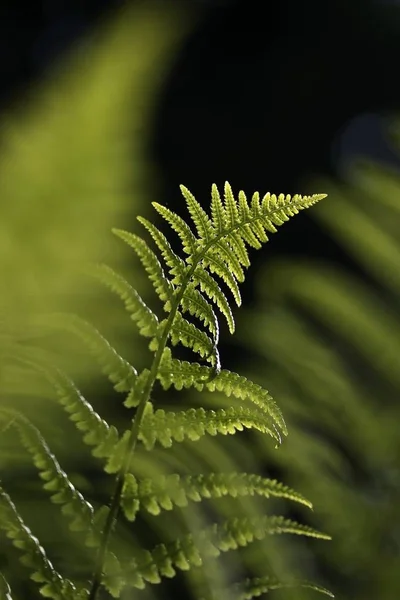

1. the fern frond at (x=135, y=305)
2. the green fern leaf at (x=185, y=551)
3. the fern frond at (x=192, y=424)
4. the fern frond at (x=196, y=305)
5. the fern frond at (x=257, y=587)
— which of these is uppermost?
the fern frond at (x=135, y=305)

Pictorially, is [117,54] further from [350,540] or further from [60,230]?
[350,540]

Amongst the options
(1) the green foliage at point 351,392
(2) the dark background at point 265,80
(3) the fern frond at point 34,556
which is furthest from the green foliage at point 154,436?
Result: (2) the dark background at point 265,80

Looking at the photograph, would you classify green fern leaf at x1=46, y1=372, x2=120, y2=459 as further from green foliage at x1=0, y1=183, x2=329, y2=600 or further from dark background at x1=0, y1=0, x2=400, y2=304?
dark background at x1=0, y1=0, x2=400, y2=304

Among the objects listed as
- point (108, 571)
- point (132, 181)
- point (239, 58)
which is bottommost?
point (108, 571)

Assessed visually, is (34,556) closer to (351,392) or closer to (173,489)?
(173,489)

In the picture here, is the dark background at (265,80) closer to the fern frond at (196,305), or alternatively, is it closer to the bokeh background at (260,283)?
the bokeh background at (260,283)

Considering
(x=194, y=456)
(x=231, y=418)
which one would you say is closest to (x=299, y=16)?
(x=194, y=456)

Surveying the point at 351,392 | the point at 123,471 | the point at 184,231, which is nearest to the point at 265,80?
the point at 351,392

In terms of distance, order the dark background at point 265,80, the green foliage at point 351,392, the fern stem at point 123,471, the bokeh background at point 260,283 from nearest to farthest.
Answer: the fern stem at point 123,471, the bokeh background at point 260,283, the green foliage at point 351,392, the dark background at point 265,80
